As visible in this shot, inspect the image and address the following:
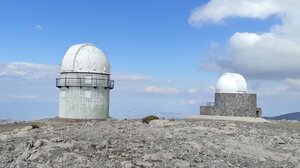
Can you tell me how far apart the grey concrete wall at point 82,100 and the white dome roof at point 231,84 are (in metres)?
17.4

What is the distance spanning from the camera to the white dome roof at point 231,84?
178 feet

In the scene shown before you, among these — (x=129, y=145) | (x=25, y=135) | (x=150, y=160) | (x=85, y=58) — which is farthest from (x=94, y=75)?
(x=150, y=160)

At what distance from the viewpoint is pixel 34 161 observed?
1923 cm

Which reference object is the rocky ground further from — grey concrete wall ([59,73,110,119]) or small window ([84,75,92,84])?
small window ([84,75,92,84])

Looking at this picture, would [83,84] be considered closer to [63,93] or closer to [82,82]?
[82,82]

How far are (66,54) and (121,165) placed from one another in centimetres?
3098

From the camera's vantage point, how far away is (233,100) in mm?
53188

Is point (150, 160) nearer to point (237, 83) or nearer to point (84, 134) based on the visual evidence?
point (84, 134)

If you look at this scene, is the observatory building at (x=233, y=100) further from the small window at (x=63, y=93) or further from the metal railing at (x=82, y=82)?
the small window at (x=63, y=93)

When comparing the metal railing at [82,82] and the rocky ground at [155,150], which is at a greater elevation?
the metal railing at [82,82]

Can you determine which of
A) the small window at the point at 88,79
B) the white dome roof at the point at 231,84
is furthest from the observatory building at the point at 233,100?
the small window at the point at 88,79

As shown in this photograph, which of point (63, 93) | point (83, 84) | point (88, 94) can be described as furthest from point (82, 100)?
point (63, 93)

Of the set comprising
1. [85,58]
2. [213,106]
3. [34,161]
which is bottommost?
[34,161]

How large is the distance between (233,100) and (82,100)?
2046 cm
